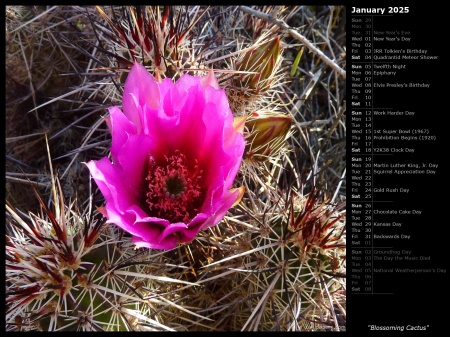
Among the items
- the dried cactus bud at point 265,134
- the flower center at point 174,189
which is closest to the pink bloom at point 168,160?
the flower center at point 174,189

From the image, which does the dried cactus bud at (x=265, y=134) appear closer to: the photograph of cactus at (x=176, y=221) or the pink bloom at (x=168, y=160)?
the photograph of cactus at (x=176, y=221)

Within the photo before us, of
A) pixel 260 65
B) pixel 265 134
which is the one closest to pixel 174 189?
pixel 265 134

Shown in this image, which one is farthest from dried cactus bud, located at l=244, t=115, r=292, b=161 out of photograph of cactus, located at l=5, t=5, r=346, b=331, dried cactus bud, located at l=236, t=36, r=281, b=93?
dried cactus bud, located at l=236, t=36, r=281, b=93

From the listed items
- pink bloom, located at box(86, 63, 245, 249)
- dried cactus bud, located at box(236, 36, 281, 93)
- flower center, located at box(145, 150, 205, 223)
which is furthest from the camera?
dried cactus bud, located at box(236, 36, 281, 93)

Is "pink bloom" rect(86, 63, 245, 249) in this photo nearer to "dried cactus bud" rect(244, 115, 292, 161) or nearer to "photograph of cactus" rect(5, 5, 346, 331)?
"photograph of cactus" rect(5, 5, 346, 331)

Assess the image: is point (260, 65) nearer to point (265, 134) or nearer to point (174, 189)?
point (265, 134)
